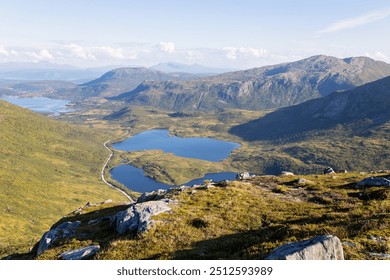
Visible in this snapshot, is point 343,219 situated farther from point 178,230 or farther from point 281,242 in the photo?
point 178,230

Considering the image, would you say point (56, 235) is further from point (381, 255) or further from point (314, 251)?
point (381, 255)

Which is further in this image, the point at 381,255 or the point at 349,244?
the point at 349,244

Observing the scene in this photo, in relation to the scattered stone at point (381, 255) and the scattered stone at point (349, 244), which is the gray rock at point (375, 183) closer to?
the scattered stone at point (349, 244)

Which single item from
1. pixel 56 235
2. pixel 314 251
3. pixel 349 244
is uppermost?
pixel 314 251

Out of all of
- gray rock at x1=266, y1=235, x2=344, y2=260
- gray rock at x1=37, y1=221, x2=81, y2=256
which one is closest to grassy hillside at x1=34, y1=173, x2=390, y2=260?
gray rock at x1=266, y1=235, x2=344, y2=260

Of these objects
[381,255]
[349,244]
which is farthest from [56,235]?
[381,255]

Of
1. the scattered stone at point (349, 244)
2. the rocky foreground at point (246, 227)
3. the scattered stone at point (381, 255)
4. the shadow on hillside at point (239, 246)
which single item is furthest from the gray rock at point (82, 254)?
the scattered stone at point (381, 255)
